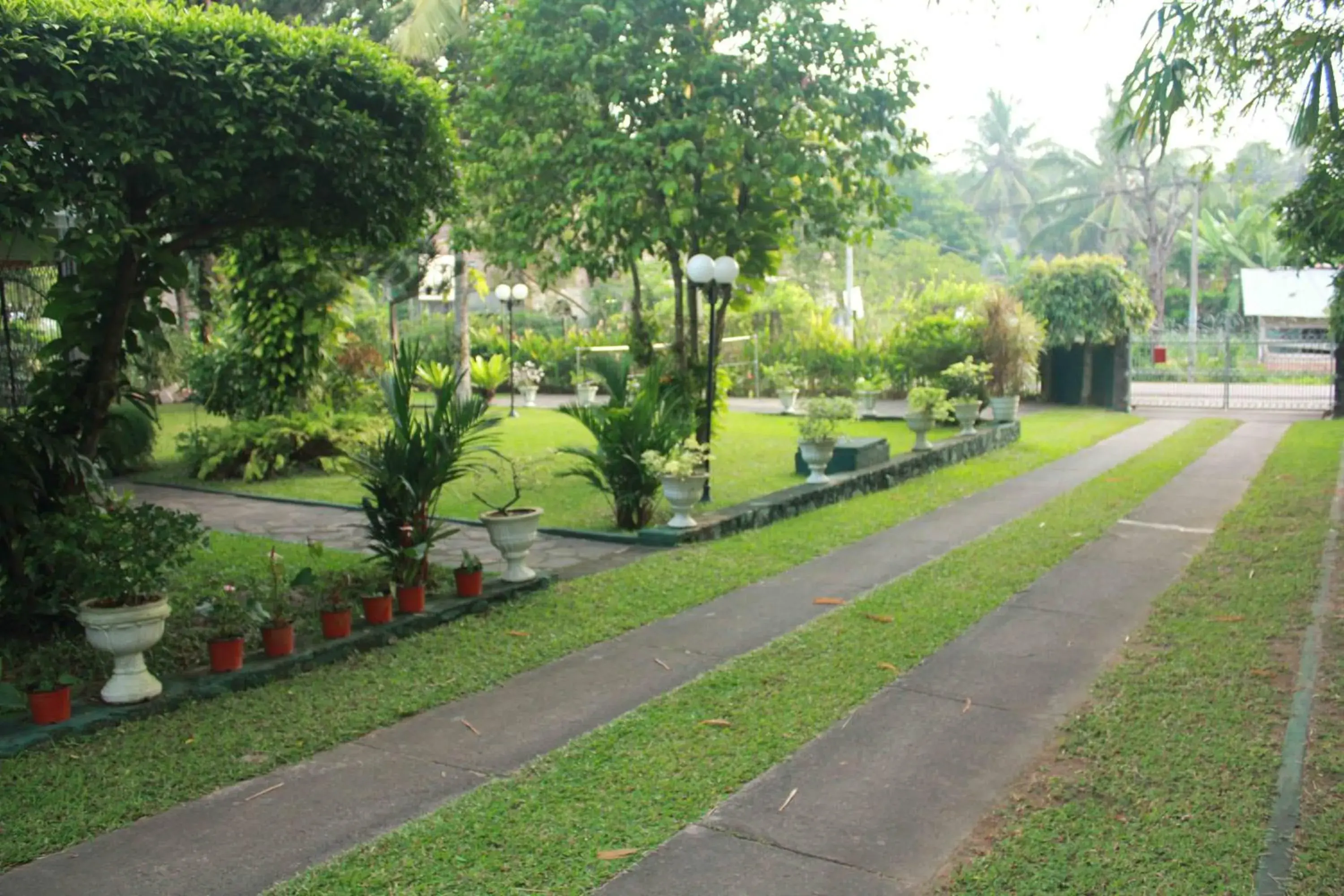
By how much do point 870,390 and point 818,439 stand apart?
9.18 m

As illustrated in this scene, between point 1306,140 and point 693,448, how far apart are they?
186 inches

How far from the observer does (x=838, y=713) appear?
15.7 ft

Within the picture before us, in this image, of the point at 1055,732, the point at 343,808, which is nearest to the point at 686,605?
the point at 1055,732

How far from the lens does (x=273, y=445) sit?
1183cm

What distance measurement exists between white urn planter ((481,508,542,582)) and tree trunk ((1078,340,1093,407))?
18371 mm

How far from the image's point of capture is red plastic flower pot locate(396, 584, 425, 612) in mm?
6215

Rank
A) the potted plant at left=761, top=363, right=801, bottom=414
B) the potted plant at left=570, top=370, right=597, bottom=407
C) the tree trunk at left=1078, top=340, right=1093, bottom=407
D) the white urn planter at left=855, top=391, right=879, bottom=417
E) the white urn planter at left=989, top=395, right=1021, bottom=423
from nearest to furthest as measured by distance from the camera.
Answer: the white urn planter at left=989, top=395, right=1021, bottom=423 < the white urn planter at left=855, top=391, right=879, bottom=417 < the potted plant at left=761, top=363, right=801, bottom=414 < the potted plant at left=570, top=370, right=597, bottom=407 < the tree trunk at left=1078, top=340, right=1093, bottom=407

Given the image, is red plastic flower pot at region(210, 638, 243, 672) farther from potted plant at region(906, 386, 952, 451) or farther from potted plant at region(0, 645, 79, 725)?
potted plant at region(906, 386, 952, 451)

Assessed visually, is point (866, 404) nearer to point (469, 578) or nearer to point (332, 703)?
point (469, 578)

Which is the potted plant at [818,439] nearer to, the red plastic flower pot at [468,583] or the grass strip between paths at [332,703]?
the grass strip between paths at [332,703]

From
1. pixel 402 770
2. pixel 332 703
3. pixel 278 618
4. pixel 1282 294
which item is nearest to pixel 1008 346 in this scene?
pixel 278 618

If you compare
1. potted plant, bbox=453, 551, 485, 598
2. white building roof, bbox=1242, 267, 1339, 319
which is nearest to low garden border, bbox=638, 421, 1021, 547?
potted plant, bbox=453, 551, 485, 598

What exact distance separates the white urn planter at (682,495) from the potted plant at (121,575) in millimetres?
4139

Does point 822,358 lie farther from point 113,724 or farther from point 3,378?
point 113,724
